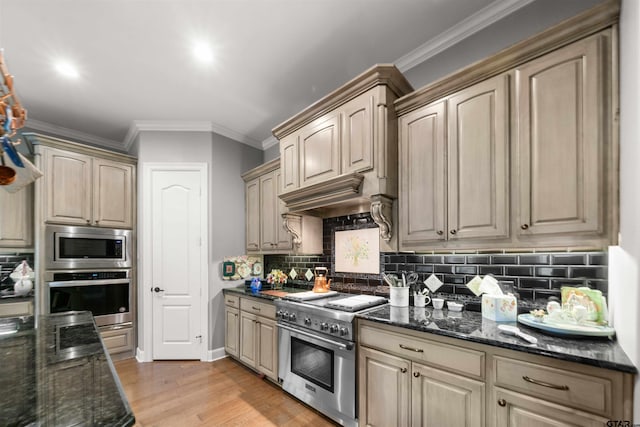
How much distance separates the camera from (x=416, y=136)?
210cm

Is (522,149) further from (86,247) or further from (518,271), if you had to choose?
(86,247)

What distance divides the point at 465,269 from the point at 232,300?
2606 mm

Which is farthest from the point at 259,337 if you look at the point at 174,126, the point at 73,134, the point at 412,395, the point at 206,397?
the point at 73,134

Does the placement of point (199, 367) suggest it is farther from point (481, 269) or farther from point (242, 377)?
point (481, 269)

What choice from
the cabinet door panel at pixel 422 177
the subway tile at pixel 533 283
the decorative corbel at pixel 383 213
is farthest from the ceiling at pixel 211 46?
the subway tile at pixel 533 283

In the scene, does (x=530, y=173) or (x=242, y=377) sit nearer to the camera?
(x=530, y=173)

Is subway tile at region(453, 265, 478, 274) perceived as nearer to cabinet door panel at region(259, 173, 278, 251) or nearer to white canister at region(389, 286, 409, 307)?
white canister at region(389, 286, 409, 307)

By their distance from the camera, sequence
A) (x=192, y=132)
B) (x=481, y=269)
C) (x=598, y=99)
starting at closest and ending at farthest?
(x=598, y=99), (x=481, y=269), (x=192, y=132)

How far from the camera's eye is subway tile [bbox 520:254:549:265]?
1.75 meters

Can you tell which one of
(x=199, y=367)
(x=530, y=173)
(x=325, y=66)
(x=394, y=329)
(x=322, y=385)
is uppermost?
(x=325, y=66)

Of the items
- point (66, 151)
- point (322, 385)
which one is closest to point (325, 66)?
point (322, 385)

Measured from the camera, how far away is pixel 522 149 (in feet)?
5.29

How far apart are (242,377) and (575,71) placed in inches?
141

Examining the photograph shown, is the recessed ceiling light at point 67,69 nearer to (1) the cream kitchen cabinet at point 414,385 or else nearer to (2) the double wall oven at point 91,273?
(2) the double wall oven at point 91,273
